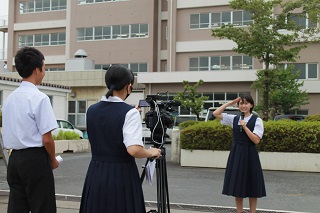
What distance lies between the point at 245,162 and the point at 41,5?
39.8 metres

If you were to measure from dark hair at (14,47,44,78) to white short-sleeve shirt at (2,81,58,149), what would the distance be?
0.62ft

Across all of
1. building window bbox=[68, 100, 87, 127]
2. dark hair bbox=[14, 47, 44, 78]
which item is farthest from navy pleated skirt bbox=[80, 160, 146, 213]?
building window bbox=[68, 100, 87, 127]

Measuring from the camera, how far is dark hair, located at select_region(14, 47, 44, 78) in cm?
423

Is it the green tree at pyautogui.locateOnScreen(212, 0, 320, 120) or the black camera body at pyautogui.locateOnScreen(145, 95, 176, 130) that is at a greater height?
the green tree at pyautogui.locateOnScreen(212, 0, 320, 120)

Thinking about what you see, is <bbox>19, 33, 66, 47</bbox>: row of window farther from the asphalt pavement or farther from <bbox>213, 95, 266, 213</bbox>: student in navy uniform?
<bbox>213, 95, 266, 213</bbox>: student in navy uniform

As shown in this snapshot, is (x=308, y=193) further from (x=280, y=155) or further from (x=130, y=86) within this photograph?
(x=130, y=86)

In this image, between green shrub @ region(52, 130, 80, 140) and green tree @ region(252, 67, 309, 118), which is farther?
green tree @ region(252, 67, 309, 118)

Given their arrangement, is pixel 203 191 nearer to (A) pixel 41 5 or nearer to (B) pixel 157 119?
(B) pixel 157 119

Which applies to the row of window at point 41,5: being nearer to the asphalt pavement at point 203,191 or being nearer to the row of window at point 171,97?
the row of window at point 171,97

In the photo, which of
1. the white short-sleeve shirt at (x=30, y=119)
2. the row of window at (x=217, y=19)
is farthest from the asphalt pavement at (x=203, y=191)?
the row of window at (x=217, y=19)

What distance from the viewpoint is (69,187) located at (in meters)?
9.70

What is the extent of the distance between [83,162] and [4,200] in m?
7.35

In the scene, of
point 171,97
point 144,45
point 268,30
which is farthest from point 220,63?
point 268,30

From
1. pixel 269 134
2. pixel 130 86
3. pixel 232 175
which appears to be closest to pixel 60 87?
pixel 269 134
